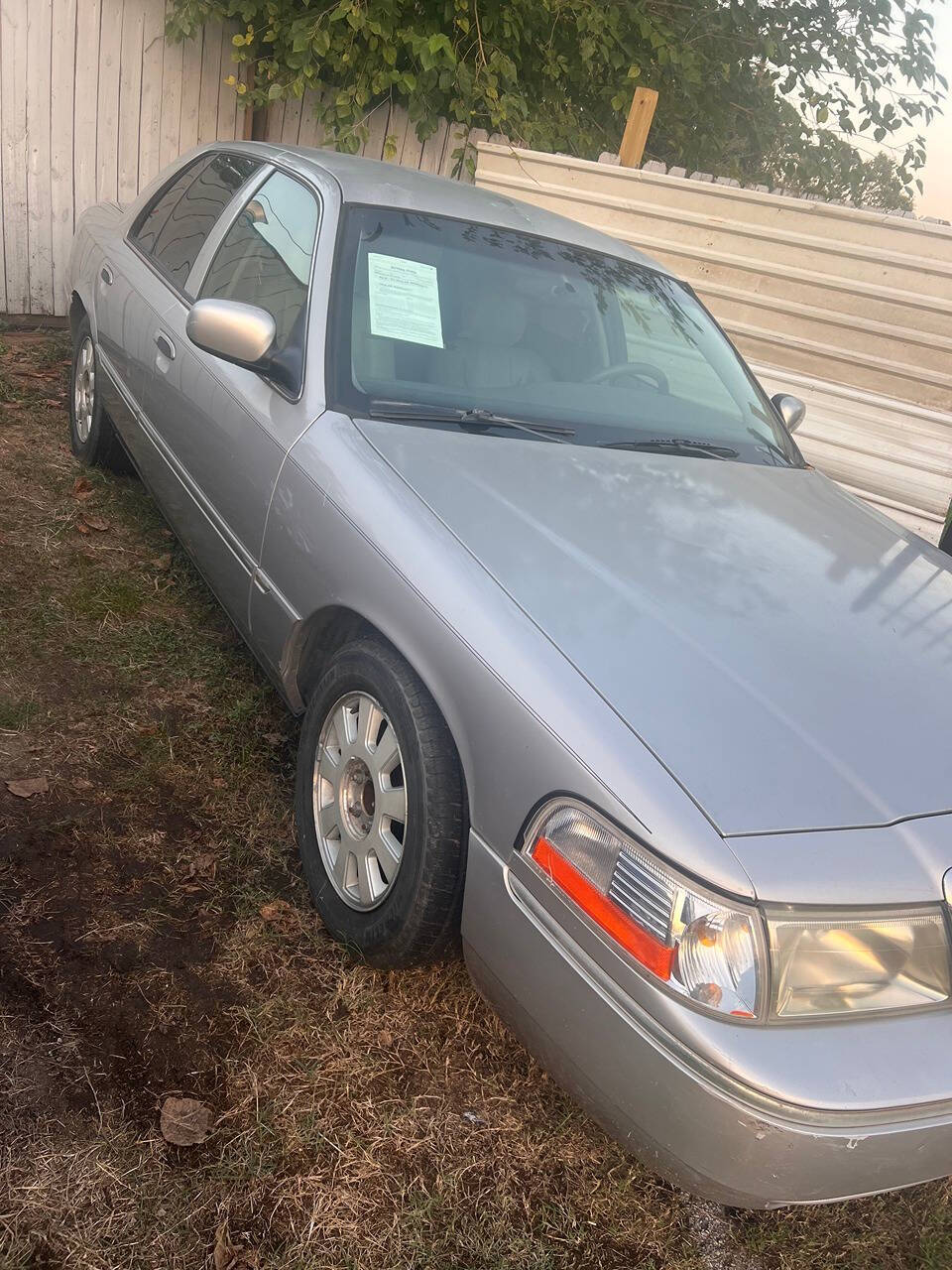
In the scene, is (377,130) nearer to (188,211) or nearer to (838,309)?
(838,309)

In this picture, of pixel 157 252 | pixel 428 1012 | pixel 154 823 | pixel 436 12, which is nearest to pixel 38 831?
pixel 154 823

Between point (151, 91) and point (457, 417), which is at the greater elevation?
point (151, 91)

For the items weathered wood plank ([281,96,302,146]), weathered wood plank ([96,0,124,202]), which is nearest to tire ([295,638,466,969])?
weathered wood plank ([96,0,124,202])

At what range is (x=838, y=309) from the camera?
585cm

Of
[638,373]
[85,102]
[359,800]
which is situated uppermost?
[85,102]

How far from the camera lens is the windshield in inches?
113

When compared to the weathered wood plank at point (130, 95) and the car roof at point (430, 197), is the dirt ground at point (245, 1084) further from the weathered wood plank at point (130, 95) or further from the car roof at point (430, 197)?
the weathered wood plank at point (130, 95)

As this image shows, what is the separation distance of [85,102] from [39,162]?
1.61ft

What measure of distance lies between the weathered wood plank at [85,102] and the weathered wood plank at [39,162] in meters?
0.18

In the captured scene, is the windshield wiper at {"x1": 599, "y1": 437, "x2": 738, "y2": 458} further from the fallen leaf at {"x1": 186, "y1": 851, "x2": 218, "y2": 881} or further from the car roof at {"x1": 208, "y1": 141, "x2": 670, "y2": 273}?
the fallen leaf at {"x1": 186, "y1": 851, "x2": 218, "y2": 881}

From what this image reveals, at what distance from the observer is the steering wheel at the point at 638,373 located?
3.23m

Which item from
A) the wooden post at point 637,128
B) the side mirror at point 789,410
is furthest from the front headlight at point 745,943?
the wooden post at point 637,128

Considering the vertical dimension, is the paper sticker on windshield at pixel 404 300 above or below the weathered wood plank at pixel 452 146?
below

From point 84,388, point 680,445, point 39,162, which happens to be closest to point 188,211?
point 84,388
